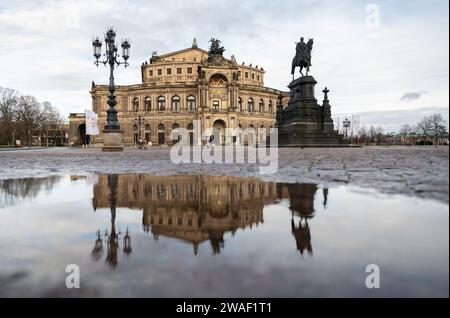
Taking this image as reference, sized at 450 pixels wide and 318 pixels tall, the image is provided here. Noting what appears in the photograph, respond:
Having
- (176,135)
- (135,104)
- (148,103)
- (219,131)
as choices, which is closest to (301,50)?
(219,131)

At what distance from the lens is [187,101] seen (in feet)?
205

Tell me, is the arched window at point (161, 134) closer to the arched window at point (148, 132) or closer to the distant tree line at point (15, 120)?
the arched window at point (148, 132)

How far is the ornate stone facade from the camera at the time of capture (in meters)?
59.4

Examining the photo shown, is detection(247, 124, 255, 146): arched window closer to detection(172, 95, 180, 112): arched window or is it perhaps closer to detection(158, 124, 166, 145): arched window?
detection(172, 95, 180, 112): arched window

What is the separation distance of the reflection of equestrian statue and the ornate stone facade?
34.0 metres

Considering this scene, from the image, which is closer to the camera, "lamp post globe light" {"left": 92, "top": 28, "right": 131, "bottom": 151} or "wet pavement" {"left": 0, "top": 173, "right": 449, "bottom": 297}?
"wet pavement" {"left": 0, "top": 173, "right": 449, "bottom": 297}

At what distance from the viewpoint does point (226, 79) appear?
60.3 meters

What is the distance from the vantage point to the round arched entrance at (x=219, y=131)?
193ft

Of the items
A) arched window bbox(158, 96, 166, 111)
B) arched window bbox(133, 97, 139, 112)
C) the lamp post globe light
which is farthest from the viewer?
arched window bbox(133, 97, 139, 112)

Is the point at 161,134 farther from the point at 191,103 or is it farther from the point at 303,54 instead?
the point at 303,54

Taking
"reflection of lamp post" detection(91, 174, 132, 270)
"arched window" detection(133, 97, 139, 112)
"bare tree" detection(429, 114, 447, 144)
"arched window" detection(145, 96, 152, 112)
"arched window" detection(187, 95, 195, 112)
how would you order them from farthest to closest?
"arched window" detection(133, 97, 139, 112) → "arched window" detection(145, 96, 152, 112) → "arched window" detection(187, 95, 195, 112) → "bare tree" detection(429, 114, 447, 144) → "reflection of lamp post" detection(91, 174, 132, 270)

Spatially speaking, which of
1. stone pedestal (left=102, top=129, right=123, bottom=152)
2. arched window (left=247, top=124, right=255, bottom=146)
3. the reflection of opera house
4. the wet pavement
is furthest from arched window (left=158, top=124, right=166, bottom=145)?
the wet pavement

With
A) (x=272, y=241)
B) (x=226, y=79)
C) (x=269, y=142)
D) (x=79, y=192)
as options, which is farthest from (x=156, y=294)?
(x=226, y=79)
